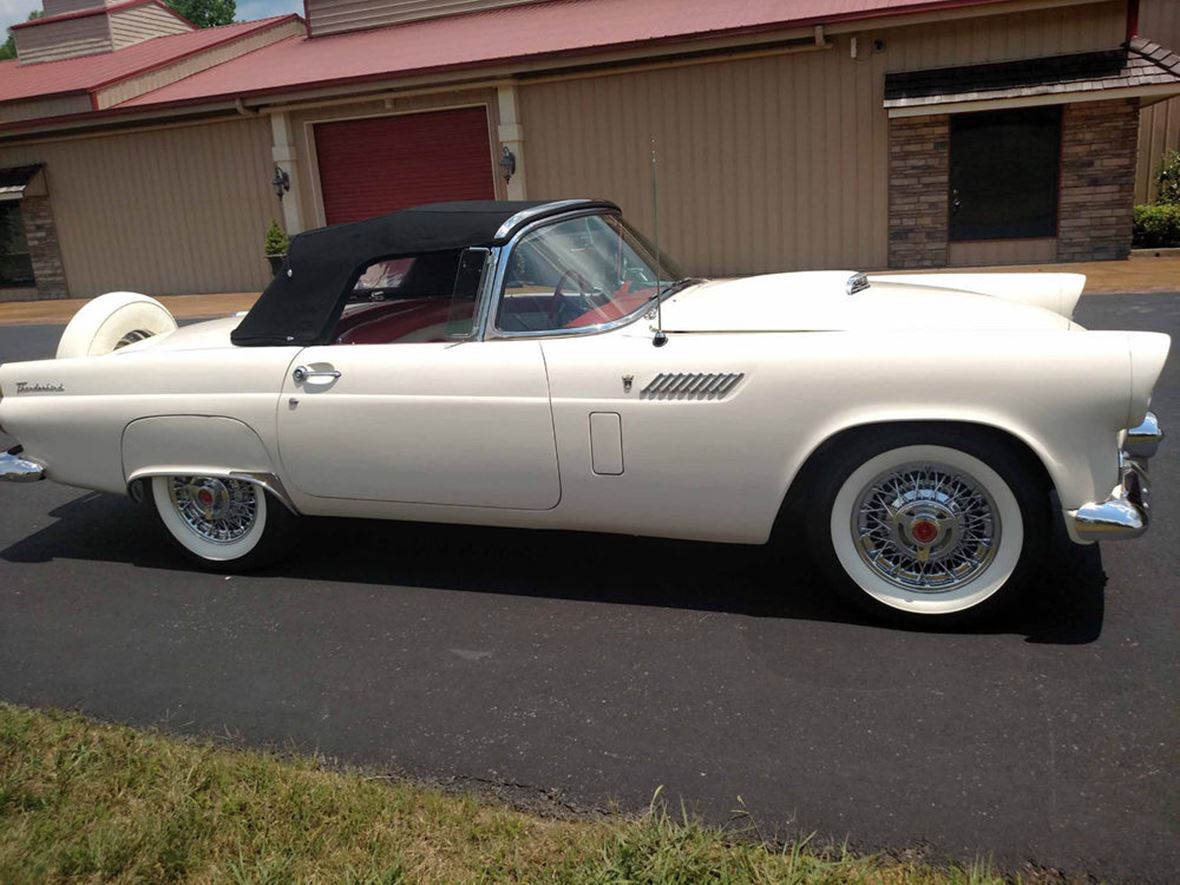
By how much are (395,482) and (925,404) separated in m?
2.05

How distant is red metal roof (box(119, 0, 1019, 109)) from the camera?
13902mm

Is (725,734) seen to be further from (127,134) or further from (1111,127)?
(127,134)

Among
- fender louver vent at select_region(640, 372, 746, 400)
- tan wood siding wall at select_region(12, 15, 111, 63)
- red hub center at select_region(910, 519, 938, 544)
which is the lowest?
red hub center at select_region(910, 519, 938, 544)

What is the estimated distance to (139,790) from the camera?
288 centimetres

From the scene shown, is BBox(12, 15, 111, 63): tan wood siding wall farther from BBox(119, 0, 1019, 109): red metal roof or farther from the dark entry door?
the dark entry door

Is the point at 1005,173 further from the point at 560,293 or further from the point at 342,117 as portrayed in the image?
the point at 560,293

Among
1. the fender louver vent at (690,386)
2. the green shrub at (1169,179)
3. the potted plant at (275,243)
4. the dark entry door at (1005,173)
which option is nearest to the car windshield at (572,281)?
the fender louver vent at (690,386)

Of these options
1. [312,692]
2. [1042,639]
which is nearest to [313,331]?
[312,692]

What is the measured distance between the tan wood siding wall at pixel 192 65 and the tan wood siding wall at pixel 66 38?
4.75 m

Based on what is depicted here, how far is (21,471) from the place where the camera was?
4.65 m

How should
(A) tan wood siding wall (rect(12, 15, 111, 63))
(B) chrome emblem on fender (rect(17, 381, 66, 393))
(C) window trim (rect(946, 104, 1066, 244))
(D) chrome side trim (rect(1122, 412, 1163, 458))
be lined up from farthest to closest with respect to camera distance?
(A) tan wood siding wall (rect(12, 15, 111, 63)), (C) window trim (rect(946, 104, 1066, 244)), (B) chrome emblem on fender (rect(17, 381, 66, 393)), (D) chrome side trim (rect(1122, 412, 1163, 458))

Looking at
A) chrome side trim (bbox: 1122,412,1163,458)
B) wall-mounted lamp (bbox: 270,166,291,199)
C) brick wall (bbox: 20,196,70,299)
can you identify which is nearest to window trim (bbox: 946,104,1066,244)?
wall-mounted lamp (bbox: 270,166,291,199)

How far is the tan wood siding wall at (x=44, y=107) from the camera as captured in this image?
1834cm

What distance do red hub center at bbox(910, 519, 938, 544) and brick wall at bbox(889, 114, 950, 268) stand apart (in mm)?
11518
